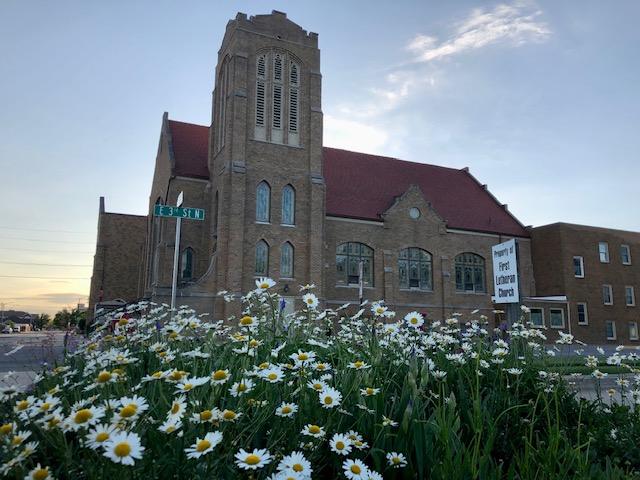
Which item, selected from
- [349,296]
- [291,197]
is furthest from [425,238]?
[291,197]

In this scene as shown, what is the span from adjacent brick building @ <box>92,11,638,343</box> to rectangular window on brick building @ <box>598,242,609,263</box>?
0.74 metres

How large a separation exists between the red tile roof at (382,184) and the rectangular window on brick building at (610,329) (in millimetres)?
9889

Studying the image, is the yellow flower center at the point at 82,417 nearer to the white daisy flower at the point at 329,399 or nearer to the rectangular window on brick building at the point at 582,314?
the white daisy flower at the point at 329,399

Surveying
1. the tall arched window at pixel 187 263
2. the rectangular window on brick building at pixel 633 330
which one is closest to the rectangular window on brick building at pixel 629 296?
the rectangular window on brick building at pixel 633 330

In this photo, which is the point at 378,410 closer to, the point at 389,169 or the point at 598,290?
the point at 389,169

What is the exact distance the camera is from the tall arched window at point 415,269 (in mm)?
37750

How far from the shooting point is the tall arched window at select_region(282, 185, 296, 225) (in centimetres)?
3316

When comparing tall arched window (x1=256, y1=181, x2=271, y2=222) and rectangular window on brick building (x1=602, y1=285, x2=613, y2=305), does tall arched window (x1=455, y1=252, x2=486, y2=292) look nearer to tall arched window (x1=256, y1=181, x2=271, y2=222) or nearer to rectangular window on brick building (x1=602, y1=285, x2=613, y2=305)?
rectangular window on brick building (x1=602, y1=285, x2=613, y2=305)

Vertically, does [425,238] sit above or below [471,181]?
below

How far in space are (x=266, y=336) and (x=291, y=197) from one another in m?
28.0

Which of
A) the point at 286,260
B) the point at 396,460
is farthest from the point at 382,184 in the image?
the point at 396,460

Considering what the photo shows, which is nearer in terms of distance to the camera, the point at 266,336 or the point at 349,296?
the point at 266,336

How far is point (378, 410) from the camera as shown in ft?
12.6

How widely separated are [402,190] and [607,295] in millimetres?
19984
